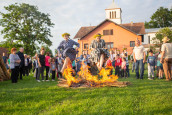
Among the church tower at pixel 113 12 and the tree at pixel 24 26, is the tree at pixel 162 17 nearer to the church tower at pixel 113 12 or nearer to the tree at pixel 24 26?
the church tower at pixel 113 12

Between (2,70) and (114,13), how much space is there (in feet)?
185

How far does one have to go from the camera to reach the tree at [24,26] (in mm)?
34375

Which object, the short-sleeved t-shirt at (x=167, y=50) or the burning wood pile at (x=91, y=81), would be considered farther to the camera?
the short-sleeved t-shirt at (x=167, y=50)

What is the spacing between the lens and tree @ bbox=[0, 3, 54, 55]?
34.4 meters

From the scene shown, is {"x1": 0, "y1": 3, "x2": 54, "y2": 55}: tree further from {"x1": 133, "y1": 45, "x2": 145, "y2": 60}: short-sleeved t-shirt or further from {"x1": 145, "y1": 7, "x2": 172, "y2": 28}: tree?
{"x1": 145, "y1": 7, "x2": 172, "y2": 28}: tree

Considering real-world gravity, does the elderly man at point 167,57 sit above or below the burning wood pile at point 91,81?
above

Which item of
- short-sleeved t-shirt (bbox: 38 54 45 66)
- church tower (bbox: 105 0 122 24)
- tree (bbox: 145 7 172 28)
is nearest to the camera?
short-sleeved t-shirt (bbox: 38 54 45 66)

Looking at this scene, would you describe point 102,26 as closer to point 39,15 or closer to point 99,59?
point 39,15

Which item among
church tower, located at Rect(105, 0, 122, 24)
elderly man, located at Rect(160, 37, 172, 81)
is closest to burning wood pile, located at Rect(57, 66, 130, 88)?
elderly man, located at Rect(160, 37, 172, 81)

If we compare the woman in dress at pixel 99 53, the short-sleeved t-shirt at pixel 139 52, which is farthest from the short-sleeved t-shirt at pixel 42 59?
the short-sleeved t-shirt at pixel 139 52

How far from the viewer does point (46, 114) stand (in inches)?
144

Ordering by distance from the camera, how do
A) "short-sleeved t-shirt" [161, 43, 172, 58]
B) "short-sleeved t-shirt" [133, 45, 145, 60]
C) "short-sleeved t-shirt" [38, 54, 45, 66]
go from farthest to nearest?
"short-sleeved t-shirt" [38, 54, 45, 66] < "short-sleeved t-shirt" [133, 45, 145, 60] < "short-sleeved t-shirt" [161, 43, 172, 58]

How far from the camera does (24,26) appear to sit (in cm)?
3509

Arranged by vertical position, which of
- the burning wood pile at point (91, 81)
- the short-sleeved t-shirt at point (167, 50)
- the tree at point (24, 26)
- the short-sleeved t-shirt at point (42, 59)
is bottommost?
the burning wood pile at point (91, 81)
